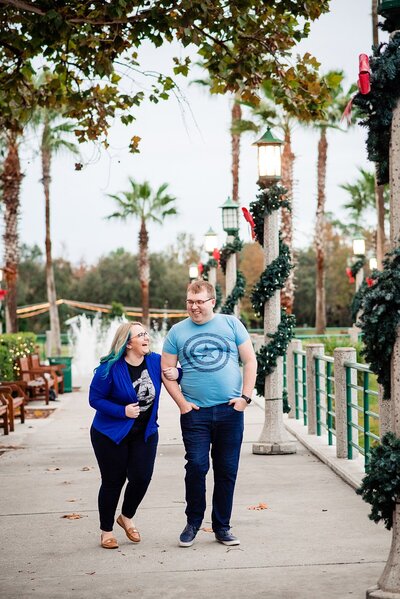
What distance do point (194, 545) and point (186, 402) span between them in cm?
109

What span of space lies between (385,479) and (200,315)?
7.11 ft

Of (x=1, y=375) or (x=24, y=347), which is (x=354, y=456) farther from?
(x=24, y=347)

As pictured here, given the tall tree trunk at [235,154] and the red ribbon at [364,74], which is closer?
the red ribbon at [364,74]

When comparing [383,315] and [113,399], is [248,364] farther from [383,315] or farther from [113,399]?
[383,315]

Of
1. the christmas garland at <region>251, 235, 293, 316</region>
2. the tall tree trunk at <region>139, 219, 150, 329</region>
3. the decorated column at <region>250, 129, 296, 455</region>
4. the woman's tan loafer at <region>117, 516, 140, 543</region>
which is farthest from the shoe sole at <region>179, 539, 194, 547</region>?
the tall tree trunk at <region>139, 219, 150, 329</region>

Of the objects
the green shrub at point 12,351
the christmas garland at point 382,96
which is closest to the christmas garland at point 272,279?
the christmas garland at point 382,96

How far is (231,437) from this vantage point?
7574 mm

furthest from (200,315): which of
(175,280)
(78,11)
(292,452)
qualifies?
(175,280)

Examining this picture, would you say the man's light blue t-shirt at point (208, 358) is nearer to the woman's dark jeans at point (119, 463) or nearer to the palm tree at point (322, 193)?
the woman's dark jeans at point (119, 463)

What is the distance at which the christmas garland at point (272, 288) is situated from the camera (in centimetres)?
1280

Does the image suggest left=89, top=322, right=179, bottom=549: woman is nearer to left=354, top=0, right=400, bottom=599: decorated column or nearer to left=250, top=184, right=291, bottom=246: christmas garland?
left=354, top=0, right=400, bottom=599: decorated column

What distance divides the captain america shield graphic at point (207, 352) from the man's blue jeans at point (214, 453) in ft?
0.97

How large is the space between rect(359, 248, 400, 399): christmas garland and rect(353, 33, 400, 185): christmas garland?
0.69 m

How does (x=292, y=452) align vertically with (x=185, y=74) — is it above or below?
below
